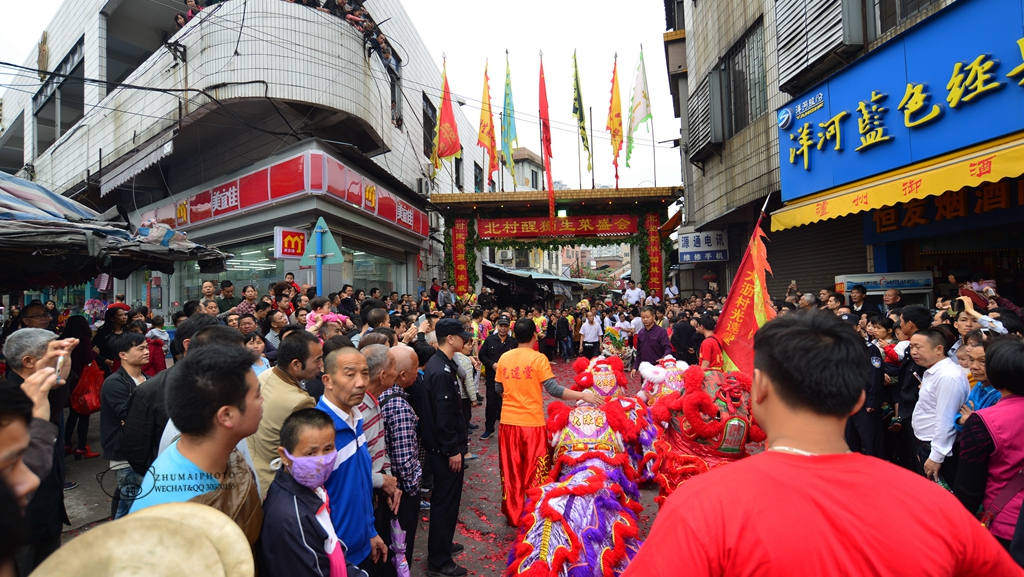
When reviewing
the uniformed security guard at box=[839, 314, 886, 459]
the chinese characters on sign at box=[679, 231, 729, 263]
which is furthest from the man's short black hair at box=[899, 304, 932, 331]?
the chinese characters on sign at box=[679, 231, 729, 263]

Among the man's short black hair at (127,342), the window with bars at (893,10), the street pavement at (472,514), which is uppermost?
the window with bars at (893,10)

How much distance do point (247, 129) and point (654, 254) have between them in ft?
42.4

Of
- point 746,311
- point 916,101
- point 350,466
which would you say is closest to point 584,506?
point 350,466

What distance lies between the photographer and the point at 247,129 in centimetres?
1260

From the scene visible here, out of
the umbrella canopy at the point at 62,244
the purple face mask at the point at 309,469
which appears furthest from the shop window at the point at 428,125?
the purple face mask at the point at 309,469

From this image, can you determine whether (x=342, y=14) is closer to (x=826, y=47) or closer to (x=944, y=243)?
(x=826, y=47)

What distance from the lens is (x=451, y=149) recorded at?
16359 mm

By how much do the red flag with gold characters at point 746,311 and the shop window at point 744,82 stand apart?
7.61 m

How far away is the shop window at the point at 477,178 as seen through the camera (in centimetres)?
2703

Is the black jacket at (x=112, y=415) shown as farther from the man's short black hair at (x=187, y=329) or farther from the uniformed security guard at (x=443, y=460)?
the uniformed security guard at (x=443, y=460)

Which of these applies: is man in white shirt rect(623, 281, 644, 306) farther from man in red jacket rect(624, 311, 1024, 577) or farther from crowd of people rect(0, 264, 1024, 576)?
man in red jacket rect(624, 311, 1024, 577)

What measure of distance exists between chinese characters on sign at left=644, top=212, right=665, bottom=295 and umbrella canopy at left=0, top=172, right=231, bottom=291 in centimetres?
1353

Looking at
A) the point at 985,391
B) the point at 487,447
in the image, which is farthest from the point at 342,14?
the point at 985,391

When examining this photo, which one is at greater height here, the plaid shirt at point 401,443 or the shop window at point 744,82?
the shop window at point 744,82
